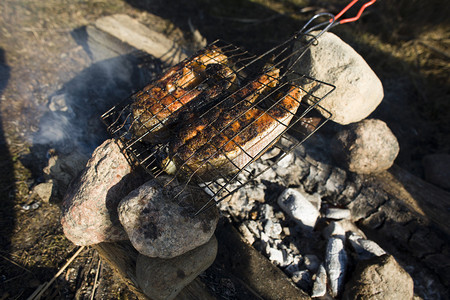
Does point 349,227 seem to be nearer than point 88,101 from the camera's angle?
Yes

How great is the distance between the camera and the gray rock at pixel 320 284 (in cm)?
277

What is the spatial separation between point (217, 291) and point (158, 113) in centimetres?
214

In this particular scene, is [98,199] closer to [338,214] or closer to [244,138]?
[244,138]

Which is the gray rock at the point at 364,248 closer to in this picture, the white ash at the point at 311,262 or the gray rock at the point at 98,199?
the white ash at the point at 311,262

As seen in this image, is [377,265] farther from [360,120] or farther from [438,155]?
[438,155]

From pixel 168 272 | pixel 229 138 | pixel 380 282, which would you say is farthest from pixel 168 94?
pixel 380 282

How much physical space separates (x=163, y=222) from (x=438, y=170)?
161 inches

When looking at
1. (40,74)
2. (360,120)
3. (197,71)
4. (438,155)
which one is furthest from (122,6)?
(438,155)

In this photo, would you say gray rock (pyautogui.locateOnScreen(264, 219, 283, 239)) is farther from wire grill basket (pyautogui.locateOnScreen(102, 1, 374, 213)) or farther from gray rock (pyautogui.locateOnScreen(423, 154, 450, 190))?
gray rock (pyautogui.locateOnScreen(423, 154, 450, 190))

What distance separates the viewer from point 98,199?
270cm

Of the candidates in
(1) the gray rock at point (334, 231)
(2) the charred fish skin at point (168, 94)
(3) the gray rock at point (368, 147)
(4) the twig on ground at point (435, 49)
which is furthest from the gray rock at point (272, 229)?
(4) the twig on ground at point (435, 49)

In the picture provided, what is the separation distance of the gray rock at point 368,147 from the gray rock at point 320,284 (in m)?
1.53

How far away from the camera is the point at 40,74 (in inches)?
204

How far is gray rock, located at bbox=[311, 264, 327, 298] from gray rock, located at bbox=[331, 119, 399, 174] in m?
1.53
